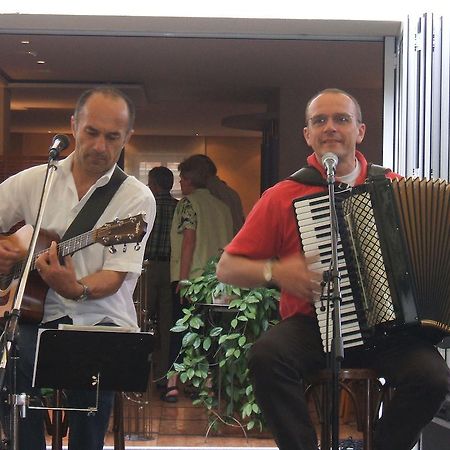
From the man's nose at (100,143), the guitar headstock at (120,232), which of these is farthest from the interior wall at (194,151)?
the guitar headstock at (120,232)

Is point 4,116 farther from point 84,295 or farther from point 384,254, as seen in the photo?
point 384,254

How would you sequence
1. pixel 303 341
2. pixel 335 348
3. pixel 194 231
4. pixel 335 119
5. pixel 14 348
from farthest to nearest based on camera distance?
pixel 194 231
pixel 335 119
pixel 303 341
pixel 335 348
pixel 14 348

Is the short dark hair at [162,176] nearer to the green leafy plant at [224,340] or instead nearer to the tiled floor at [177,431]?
the green leafy plant at [224,340]

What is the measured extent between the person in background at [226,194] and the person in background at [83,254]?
3176 mm

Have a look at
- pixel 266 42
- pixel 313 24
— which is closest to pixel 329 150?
pixel 313 24

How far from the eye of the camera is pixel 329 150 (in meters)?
3.67

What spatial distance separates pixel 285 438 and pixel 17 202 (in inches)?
47.5

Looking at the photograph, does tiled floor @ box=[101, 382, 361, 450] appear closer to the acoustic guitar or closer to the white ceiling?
the white ceiling

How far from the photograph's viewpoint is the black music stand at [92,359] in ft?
10.1

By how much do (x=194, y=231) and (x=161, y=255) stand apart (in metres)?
0.38

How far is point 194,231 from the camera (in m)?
6.47

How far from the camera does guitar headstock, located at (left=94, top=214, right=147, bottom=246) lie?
3.25 meters

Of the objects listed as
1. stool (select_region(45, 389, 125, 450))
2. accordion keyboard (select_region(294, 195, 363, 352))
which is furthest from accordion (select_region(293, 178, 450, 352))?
stool (select_region(45, 389, 125, 450))

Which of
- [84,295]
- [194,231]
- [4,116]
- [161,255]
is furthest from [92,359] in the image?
[4,116]
